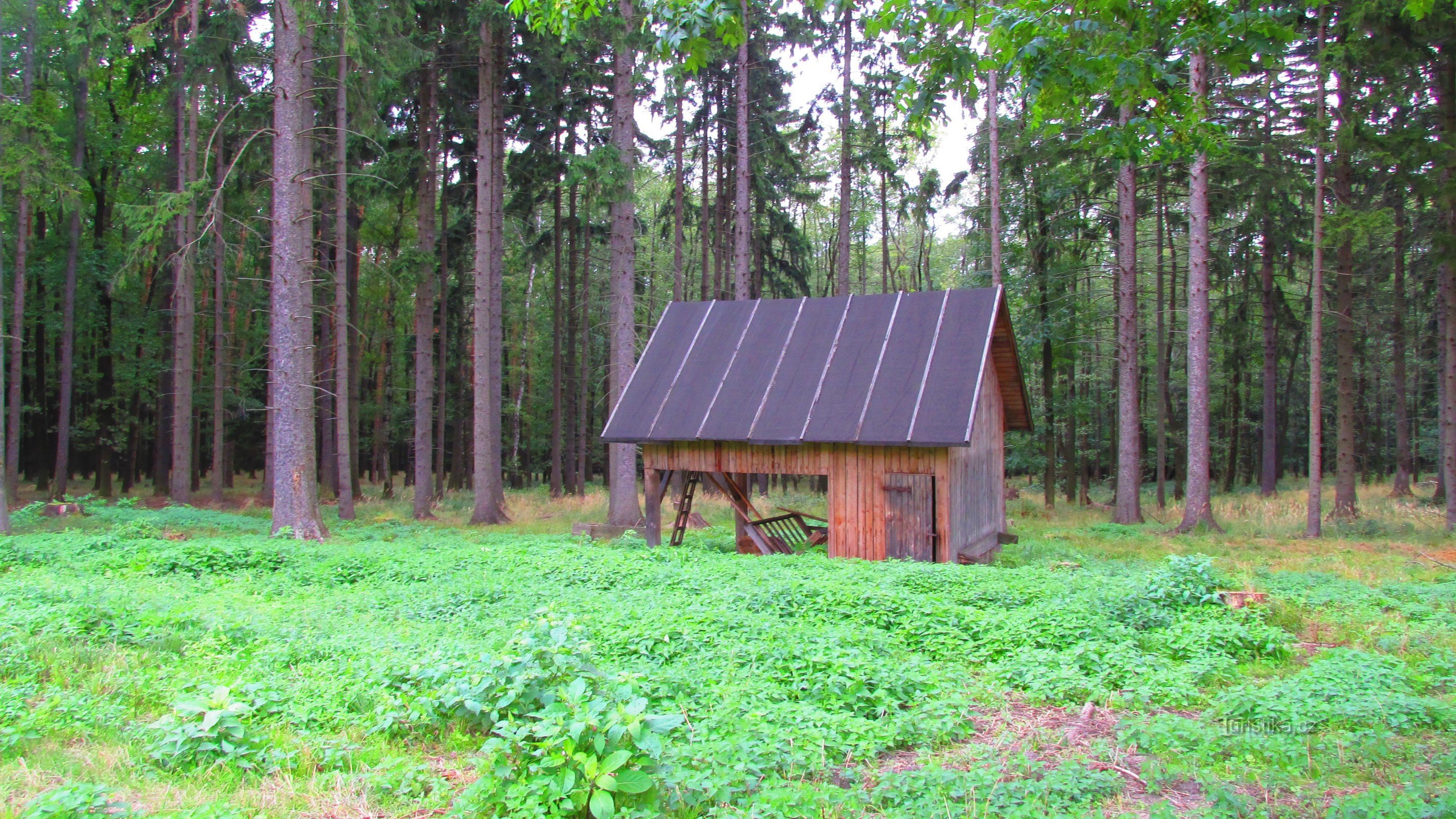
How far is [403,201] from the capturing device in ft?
87.4

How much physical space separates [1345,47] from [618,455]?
17019 millimetres

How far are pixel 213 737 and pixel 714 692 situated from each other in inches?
118

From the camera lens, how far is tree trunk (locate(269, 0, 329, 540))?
14.1 meters

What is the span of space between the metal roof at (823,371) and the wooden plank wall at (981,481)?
590mm

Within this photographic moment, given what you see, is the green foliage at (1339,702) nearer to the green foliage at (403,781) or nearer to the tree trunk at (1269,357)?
the green foliage at (403,781)

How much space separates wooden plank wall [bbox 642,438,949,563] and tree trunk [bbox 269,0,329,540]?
618 cm

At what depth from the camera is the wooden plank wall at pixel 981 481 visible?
13.4m

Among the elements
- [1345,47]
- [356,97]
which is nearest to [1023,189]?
[1345,47]

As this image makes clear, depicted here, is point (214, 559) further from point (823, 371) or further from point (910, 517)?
point (910, 517)

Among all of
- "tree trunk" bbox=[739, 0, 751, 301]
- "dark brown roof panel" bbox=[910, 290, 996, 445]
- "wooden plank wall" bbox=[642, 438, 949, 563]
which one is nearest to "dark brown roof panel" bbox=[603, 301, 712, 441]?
"wooden plank wall" bbox=[642, 438, 949, 563]

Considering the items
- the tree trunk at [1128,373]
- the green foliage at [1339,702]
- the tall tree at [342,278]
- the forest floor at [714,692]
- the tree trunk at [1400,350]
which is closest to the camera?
the forest floor at [714,692]

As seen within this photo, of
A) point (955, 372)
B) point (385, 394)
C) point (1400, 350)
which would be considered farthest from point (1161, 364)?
point (385, 394)

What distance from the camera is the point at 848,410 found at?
13.3m

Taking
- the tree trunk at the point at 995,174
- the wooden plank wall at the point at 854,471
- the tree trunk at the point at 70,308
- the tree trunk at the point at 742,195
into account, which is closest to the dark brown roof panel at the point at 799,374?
the wooden plank wall at the point at 854,471
